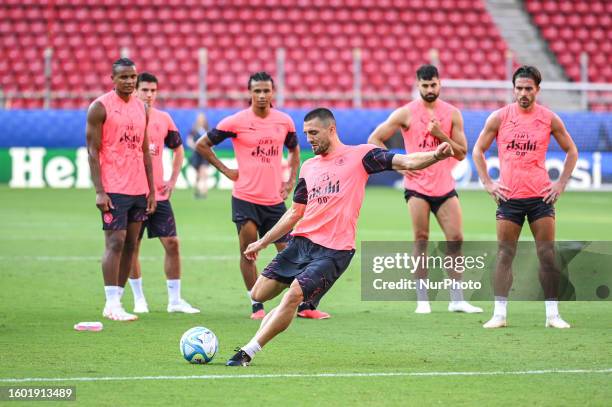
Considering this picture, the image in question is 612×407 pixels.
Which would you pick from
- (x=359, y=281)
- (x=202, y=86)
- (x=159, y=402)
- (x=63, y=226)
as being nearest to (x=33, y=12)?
(x=202, y=86)

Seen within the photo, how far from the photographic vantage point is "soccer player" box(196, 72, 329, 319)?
10.8m

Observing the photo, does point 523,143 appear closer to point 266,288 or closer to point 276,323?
point 266,288

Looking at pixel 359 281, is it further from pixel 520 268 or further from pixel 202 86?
pixel 202 86

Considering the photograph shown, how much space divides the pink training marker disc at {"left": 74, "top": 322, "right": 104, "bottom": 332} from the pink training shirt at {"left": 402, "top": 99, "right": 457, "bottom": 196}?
3346 mm

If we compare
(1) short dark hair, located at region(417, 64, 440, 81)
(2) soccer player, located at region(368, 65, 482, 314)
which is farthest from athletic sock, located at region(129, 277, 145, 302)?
(1) short dark hair, located at region(417, 64, 440, 81)

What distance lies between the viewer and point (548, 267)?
391 inches

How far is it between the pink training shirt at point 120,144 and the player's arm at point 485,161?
10.3 ft

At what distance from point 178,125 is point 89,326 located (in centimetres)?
1930

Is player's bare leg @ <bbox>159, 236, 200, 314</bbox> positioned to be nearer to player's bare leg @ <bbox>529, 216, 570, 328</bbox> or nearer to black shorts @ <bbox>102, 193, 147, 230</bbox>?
black shorts @ <bbox>102, 193, 147, 230</bbox>

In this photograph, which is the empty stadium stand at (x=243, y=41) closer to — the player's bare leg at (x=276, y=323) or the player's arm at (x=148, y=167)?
the player's arm at (x=148, y=167)

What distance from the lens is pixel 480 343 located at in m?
8.87

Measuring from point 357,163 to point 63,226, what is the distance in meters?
12.5

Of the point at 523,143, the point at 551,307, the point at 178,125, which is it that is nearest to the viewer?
→ the point at 551,307

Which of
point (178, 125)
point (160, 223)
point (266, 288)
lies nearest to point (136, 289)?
point (160, 223)
